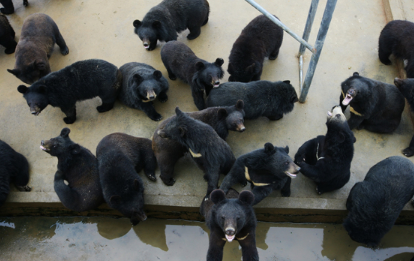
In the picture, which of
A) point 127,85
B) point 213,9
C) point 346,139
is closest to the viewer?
point 346,139

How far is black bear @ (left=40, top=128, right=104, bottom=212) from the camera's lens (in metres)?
5.04

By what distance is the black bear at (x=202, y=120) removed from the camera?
207 inches

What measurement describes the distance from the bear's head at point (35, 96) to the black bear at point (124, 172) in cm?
157

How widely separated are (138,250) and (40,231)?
5.70ft

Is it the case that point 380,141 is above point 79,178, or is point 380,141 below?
above

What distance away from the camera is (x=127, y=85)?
20.7 feet

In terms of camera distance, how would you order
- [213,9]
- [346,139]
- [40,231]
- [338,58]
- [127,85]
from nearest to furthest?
[346,139] → [40,231] → [127,85] → [338,58] → [213,9]

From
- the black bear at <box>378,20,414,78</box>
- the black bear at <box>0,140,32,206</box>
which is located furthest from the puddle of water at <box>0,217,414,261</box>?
the black bear at <box>378,20,414,78</box>

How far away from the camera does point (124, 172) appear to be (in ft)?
16.4

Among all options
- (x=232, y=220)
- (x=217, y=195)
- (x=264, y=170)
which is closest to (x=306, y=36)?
(x=264, y=170)

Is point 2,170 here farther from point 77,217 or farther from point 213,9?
point 213,9

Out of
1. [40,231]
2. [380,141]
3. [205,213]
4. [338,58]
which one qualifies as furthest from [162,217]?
[338,58]

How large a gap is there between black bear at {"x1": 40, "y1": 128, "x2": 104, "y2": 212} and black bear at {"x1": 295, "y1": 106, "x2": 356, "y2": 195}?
3201 mm

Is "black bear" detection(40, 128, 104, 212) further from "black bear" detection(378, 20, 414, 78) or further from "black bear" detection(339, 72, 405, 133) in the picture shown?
"black bear" detection(378, 20, 414, 78)
